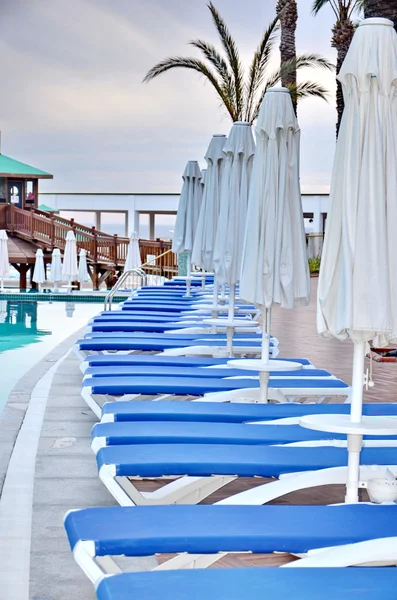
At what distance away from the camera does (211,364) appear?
20.9ft

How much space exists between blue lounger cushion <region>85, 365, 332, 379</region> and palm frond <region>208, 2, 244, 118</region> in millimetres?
16153

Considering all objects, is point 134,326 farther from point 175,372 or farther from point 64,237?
point 64,237

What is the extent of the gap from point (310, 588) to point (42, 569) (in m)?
1.44

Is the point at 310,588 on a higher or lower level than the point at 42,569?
higher

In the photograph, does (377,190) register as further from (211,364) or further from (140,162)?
(140,162)

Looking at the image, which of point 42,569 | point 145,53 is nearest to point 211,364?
point 42,569

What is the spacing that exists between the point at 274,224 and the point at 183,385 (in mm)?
1021

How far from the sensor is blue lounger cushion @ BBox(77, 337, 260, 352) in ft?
22.8

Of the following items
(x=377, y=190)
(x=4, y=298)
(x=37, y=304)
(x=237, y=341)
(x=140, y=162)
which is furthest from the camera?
(x=140, y=162)

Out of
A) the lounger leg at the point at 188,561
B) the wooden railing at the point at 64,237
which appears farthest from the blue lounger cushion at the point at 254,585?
the wooden railing at the point at 64,237

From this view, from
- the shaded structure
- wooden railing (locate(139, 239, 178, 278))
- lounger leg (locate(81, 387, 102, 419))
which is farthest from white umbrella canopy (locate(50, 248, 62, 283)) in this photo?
lounger leg (locate(81, 387, 102, 419))

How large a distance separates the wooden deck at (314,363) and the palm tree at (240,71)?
18.2ft

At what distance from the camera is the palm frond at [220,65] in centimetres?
2145

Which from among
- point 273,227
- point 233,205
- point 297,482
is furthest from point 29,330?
point 297,482
